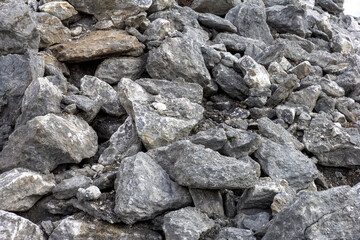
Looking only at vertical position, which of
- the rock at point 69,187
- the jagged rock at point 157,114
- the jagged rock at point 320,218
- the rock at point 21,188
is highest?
the jagged rock at point 320,218

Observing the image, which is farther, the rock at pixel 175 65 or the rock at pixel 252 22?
the rock at pixel 252 22

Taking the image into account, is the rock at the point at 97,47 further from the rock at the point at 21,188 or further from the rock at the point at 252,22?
the rock at the point at 252,22

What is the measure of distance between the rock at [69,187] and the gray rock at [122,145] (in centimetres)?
89

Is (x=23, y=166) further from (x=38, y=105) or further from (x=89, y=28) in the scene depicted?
(x=89, y=28)

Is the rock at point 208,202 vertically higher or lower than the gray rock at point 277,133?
lower

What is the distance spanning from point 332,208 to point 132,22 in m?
7.77

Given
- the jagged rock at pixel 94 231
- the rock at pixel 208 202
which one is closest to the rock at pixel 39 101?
the jagged rock at pixel 94 231

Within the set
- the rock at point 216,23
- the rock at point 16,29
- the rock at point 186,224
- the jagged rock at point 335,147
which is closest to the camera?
the rock at point 186,224

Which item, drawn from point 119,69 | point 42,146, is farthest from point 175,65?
point 42,146

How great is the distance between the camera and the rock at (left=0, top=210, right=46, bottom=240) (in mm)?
6086

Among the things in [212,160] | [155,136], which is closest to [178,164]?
[212,160]

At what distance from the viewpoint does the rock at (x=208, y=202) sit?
21.1ft

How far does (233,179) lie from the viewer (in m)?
6.28

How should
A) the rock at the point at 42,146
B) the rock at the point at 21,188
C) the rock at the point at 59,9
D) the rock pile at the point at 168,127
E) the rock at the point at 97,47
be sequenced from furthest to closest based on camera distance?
1. the rock at the point at 59,9
2. the rock at the point at 97,47
3. the rock at the point at 42,146
4. the rock at the point at 21,188
5. the rock pile at the point at 168,127
